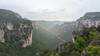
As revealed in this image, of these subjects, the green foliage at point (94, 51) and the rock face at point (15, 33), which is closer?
the green foliage at point (94, 51)

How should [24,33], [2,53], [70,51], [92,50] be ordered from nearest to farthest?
[92,50]
[70,51]
[2,53]
[24,33]

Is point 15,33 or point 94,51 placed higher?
point 94,51

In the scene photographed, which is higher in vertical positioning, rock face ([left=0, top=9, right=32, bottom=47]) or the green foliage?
the green foliage

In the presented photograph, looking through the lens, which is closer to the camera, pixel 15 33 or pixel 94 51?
pixel 94 51

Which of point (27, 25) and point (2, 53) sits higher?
point (27, 25)

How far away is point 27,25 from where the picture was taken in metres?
172

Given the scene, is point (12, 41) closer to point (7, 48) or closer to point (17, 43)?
point (17, 43)

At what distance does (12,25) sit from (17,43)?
49.3 ft

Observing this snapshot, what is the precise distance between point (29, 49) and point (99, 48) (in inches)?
4304

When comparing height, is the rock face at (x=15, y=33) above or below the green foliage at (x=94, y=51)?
below

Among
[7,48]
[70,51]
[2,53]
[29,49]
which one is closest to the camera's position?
[70,51]

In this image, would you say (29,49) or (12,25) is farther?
(12,25)

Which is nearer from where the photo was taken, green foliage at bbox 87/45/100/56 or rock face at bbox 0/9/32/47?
green foliage at bbox 87/45/100/56

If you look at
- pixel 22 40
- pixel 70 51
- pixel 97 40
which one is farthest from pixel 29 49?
pixel 97 40
